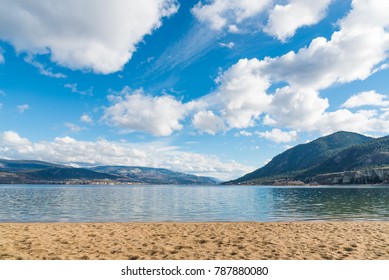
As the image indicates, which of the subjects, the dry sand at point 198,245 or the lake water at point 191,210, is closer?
the dry sand at point 198,245

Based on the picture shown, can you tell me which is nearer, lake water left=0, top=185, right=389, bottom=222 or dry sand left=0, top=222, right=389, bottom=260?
dry sand left=0, top=222, right=389, bottom=260

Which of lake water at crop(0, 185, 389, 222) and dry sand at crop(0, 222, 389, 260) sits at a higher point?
dry sand at crop(0, 222, 389, 260)

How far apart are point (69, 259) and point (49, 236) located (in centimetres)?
912

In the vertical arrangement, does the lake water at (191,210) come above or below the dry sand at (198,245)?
below

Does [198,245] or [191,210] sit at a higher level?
[198,245]

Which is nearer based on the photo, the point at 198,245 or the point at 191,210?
the point at 198,245

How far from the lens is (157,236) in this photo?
2519 cm
